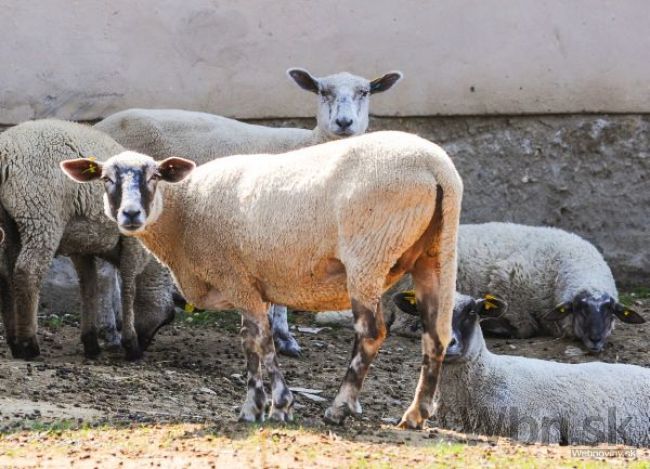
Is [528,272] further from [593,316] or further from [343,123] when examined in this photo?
[343,123]

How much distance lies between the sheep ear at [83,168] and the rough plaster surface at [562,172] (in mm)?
4370

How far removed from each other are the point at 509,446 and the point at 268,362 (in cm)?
133

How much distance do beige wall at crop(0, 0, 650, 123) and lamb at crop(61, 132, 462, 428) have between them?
421cm

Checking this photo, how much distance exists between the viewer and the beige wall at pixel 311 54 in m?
11.3

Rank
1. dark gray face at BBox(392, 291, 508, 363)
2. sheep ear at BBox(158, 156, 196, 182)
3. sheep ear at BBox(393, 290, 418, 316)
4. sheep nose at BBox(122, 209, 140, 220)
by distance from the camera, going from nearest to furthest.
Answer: sheep nose at BBox(122, 209, 140, 220), sheep ear at BBox(158, 156, 196, 182), dark gray face at BBox(392, 291, 508, 363), sheep ear at BBox(393, 290, 418, 316)

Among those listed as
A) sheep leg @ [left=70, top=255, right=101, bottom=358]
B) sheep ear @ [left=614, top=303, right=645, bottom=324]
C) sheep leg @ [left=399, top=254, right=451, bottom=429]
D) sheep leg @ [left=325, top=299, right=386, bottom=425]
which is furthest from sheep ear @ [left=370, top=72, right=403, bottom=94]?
sheep leg @ [left=325, top=299, right=386, bottom=425]

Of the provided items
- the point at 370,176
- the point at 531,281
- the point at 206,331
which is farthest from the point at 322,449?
the point at 531,281

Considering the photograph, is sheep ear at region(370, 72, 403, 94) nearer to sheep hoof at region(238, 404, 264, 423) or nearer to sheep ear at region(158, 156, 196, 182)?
sheep ear at region(158, 156, 196, 182)

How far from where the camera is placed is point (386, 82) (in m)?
10.5

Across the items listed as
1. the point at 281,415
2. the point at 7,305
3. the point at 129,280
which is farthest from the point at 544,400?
the point at 7,305

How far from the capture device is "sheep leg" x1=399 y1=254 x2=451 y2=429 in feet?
21.9

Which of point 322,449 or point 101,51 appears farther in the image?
point 101,51

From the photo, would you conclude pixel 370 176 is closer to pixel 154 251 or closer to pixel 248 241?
pixel 248 241

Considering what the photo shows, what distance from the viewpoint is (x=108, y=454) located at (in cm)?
584
